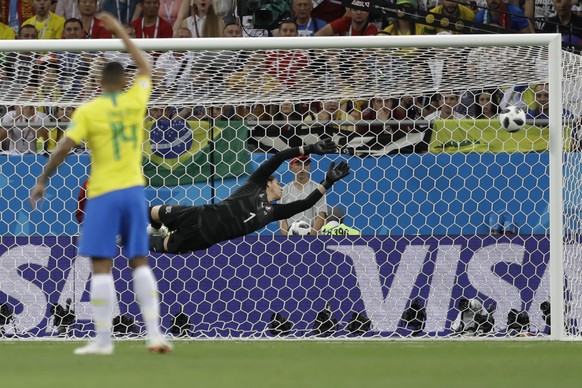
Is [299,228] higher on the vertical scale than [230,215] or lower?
lower

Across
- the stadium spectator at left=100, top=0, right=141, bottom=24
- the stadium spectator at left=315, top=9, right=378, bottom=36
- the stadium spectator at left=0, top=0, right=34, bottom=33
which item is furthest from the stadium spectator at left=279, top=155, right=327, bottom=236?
the stadium spectator at left=0, top=0, right=34, bottom=33

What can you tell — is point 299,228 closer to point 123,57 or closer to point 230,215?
point 230,215

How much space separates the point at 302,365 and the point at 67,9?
9.82 m

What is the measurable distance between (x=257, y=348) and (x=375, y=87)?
3655 mm

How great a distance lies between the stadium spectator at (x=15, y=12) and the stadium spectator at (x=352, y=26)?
3.82 meters

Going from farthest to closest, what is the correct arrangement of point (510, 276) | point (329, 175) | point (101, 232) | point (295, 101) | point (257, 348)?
1. point (295, 101)
2. point (510, 276)
3. point (329, 175)
4. point (257, 348)
5. point (101, 232)

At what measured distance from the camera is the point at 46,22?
588 inches

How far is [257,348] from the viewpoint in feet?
27.1

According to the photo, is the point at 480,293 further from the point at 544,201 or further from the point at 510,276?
the point at 544,201

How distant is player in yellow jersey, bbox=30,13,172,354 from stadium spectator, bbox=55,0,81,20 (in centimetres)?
879

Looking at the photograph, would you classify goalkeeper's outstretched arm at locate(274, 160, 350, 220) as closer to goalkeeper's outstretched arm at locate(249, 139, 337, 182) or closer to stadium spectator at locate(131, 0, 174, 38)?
goalkeeper's outstretched arm at locate(249, 139, 337, 182)

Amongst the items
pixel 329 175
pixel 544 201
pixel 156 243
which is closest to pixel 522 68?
pixel 544 201

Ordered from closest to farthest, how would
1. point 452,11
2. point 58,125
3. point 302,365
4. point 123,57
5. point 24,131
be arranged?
point 302,365 → point 123,57 → point 58,125 → point 24,131 → point 452,11

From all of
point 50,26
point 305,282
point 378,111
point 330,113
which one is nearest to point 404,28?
point 378,111
